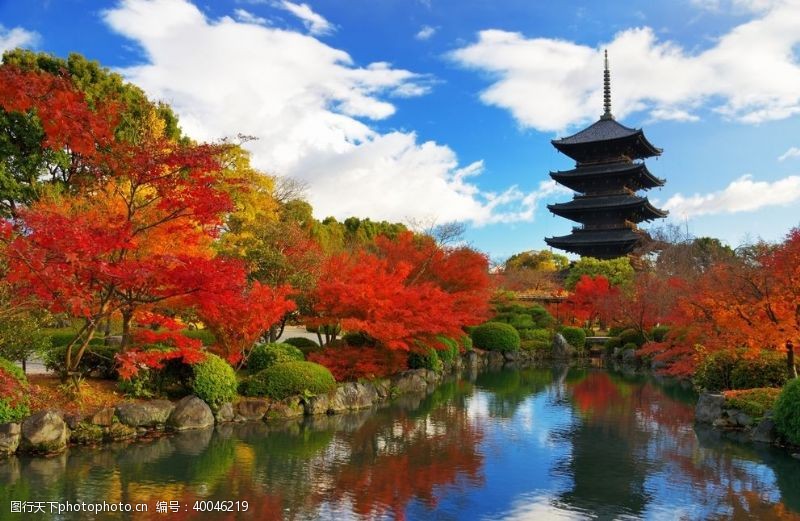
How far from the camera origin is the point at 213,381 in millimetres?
11562

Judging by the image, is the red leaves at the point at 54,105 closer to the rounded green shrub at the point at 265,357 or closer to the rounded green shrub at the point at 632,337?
the rounded green shrub at the point at 265,357

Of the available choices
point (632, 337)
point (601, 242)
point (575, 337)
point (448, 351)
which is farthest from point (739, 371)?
point (601, 242)

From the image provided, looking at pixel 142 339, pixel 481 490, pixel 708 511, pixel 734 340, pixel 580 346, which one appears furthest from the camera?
pixel 580 346

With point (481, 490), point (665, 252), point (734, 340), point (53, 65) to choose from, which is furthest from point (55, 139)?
point (665, 252)

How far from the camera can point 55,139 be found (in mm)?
7008

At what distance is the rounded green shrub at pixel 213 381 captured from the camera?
1146 cm

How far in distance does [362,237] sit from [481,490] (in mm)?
37161

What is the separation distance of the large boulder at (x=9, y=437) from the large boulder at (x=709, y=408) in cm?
1217

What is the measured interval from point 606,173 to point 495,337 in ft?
64.4

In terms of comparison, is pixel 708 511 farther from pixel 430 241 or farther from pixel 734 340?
pixel 430 241

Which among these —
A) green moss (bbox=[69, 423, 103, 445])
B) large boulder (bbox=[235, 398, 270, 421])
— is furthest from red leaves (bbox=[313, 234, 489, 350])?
green moss (bbox=[69, 423, 103, 445])

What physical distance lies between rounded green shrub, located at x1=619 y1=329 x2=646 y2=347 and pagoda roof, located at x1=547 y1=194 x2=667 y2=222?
1489cm

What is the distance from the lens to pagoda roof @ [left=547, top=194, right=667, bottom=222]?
4031cm

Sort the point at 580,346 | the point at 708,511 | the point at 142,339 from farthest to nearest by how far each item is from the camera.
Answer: the point at 580,346, the point at 142,339, the point at 708,511
